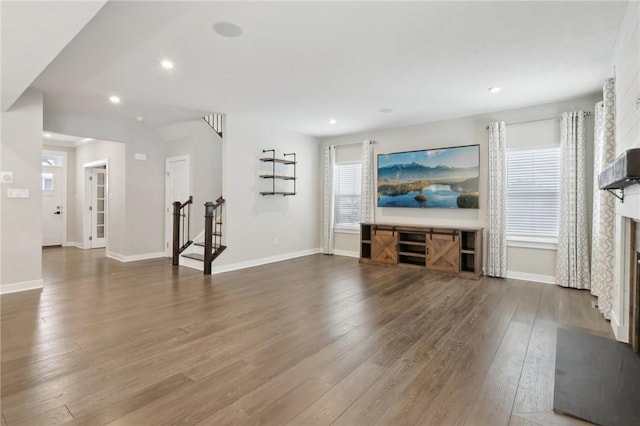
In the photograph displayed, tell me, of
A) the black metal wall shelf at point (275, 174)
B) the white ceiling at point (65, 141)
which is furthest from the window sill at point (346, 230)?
the white ceiling at point (65, 141)

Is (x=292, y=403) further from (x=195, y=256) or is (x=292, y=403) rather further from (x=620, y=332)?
(x=195, y=256)

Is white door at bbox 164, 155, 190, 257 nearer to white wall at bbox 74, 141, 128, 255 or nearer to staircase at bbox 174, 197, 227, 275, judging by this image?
white wall at bbox 74, 141, 128, 255

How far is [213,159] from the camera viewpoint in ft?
21.8

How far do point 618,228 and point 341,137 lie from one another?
16.8ft

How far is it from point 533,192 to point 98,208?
9.40 m

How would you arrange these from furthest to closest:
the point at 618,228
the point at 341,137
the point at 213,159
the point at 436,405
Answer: the point at 341,137 < the point at 213,159 < the point at 618,228 < the point at 436,405

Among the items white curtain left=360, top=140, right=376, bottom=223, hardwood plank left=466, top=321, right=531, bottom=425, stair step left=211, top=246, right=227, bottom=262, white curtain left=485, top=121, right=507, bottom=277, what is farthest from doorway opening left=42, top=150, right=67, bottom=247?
hardwood plank left=466, top=321, right=531, bottom=425

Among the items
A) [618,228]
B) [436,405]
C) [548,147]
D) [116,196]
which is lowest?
[436,405]

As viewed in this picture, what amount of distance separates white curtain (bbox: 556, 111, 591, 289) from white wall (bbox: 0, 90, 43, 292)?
725 centimetres

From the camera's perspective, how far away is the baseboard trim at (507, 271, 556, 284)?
4.72m

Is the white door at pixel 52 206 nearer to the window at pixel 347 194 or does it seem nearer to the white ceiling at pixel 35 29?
the white ceiling at pixel 35 29

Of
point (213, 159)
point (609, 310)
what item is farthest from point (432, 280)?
point (213, 159)

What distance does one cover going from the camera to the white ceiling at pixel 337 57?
247cm

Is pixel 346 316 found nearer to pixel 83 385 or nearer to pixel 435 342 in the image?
pixel 435 342
